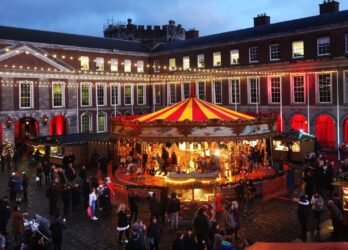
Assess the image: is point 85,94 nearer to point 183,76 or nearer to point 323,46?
point 183,76

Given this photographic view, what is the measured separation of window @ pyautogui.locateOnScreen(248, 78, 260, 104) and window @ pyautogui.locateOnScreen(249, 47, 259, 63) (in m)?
1.76

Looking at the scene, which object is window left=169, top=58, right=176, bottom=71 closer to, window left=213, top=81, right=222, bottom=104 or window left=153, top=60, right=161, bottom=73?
window left=153, top=60, right=161, bottom=73

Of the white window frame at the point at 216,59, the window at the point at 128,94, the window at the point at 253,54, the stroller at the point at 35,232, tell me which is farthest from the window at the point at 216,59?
the stroller at the point at 35,232

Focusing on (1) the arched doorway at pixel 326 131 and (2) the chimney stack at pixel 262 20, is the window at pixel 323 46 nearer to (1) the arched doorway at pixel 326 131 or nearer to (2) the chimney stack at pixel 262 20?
(1) the arched doorway at pixel 326 131

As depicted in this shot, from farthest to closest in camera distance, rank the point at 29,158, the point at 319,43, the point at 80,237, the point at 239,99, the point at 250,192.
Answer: the point at 239,99 < the point at 319,43 < the point at 29,158 < the point at 250,192 < the point at 80,237

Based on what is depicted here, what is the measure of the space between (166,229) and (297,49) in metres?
22.8

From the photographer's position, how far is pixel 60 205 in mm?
16531

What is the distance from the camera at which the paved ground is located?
12.1 m

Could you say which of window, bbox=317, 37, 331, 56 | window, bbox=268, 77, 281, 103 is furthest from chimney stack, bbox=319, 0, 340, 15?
window, bbox=268, 77, 281, 103

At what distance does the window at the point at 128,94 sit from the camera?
4131 cm

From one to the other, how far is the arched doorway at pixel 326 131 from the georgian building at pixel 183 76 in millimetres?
77

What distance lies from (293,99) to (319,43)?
4717 mm

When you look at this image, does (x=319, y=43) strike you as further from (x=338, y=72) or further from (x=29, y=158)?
(x=29, y=158)

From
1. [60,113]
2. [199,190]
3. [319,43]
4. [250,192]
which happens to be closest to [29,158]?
[60,113]
